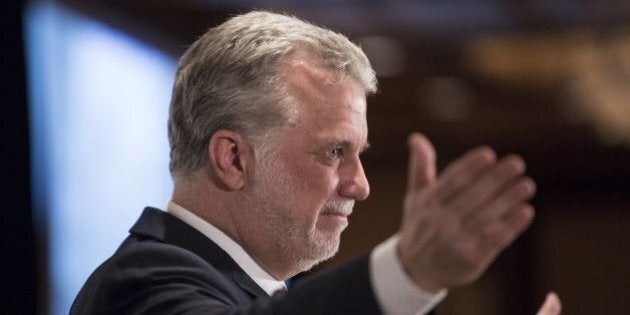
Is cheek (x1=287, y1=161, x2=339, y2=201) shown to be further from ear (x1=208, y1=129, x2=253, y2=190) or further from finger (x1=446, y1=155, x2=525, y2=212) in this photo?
finger (x1=446, y1=155, x2=525, y2=212)

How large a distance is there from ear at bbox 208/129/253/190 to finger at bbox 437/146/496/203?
2.54 ft

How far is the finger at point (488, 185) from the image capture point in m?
1.28

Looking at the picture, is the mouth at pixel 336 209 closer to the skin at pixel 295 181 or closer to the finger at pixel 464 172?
the skin at pixel 295 181

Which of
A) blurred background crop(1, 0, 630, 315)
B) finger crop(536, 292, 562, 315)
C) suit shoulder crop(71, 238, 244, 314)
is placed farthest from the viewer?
blurred background crop(1, 0, 630, 315)

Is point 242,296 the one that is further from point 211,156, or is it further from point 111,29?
point 111,29

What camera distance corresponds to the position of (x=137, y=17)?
5426mm

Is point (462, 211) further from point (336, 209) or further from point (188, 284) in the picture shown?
point (336, 209)

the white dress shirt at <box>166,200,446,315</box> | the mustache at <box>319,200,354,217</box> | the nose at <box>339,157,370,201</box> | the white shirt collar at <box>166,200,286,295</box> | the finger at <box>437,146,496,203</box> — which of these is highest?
the finger at <box>437,146,496,203</box>

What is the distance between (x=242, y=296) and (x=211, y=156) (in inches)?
12.4

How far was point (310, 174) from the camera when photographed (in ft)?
6.51

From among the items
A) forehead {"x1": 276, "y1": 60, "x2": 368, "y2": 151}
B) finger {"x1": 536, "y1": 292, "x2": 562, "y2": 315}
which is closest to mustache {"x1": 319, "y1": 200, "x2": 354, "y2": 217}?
forehead {"x1": 276, "y1": 60, "x2": 368, "y2": 151}

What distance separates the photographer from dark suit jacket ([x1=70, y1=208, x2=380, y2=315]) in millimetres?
1434

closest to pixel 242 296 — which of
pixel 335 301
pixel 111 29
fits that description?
pixel 335 301

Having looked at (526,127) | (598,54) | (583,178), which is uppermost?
(598,54)
